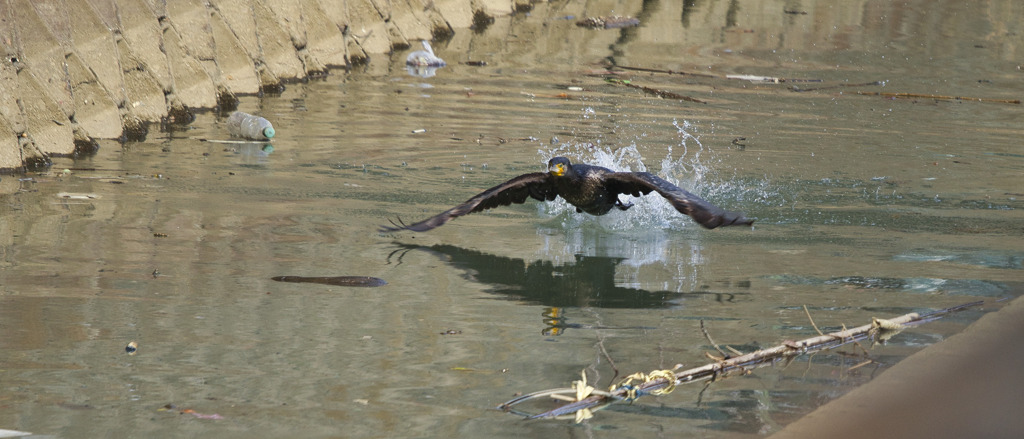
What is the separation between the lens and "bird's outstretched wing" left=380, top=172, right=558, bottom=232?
23.5 feet

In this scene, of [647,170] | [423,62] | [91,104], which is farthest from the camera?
[423,62]

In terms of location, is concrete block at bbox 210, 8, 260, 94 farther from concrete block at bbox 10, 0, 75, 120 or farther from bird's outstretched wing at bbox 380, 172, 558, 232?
bird's outstretched wing at bbox 380, 172, 558, 232

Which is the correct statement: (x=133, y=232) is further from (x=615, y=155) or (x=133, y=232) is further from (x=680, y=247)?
(x=615, y=155)

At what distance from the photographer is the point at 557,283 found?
21.0ft

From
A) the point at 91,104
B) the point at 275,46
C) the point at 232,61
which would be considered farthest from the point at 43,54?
the point at 275,46

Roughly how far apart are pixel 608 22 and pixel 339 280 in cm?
1517

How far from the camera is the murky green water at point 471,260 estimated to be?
4.50 m

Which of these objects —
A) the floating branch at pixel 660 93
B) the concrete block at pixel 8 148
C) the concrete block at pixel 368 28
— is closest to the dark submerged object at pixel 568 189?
the concrete block at pixel 8 148

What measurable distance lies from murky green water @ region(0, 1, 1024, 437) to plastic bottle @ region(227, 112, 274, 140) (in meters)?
0.29

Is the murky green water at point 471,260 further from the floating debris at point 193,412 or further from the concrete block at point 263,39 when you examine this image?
the concrete block at point 263,39

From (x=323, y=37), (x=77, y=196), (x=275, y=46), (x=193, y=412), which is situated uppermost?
(x=323, y=37)

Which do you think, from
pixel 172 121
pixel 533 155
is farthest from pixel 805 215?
pixel 172 121

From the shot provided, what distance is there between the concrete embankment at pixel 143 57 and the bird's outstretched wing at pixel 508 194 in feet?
11.6

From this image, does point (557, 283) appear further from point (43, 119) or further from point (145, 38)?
point (145, 38)
